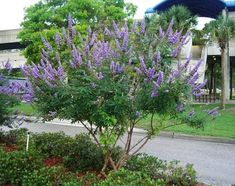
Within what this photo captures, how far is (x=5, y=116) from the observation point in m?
9.80

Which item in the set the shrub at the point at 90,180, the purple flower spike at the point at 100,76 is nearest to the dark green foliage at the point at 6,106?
the shrub at the point at 90,180

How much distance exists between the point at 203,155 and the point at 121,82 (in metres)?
6.54

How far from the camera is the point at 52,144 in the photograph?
8078 mm

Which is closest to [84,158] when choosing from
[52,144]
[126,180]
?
[52,144]

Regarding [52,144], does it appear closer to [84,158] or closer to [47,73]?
[84,158]

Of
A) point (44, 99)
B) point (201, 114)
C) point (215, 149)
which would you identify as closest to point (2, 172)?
point (44, 99)

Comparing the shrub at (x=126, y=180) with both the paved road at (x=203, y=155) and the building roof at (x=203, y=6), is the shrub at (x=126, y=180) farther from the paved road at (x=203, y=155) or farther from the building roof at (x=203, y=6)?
the building roof at (x=203, y=6)

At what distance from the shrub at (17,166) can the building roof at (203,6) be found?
125 feet

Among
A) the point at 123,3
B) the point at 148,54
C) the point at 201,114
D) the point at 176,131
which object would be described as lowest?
the point at 176,131

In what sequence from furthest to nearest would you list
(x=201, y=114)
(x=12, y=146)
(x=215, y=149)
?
(x=215, y=149), (x=12, y=146), (x=201, y=114)

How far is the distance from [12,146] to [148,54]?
158 inches

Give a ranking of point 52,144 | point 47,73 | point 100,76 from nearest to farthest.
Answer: point 100,76, point 47,73, point 52,144

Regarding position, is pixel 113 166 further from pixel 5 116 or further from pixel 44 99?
pixel 5 116

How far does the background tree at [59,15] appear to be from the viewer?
30.8 metres
